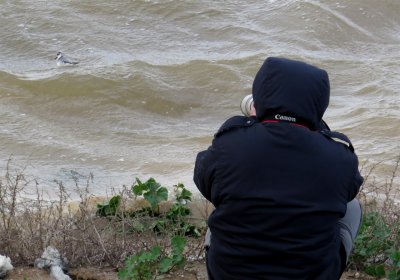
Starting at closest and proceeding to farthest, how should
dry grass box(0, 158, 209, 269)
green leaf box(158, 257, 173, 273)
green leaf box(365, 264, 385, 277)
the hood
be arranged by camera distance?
the hood, green leaf box(158, 257, 173, 273), green leaf box(365, 264, 385, 277), dry grass box(0, 158, 209, 269)

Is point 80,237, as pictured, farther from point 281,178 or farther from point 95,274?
point 281,178

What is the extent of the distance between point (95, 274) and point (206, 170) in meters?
1.37

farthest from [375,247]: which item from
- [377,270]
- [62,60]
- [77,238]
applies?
[62,60]

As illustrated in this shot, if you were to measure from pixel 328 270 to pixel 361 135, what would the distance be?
5.94m

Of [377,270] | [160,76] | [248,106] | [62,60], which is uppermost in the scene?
[248,106]

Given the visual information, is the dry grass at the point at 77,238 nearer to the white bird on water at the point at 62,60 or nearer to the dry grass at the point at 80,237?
the dry grass at the point at 80,237

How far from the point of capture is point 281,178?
301 cm

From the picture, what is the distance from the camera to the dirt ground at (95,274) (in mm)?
4176

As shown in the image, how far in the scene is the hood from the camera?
2992 millimetres

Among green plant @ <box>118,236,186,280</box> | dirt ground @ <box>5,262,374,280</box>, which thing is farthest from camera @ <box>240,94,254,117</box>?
dirt ground @ <box>5,262,374,280</box>

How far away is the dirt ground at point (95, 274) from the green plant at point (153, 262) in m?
0.08

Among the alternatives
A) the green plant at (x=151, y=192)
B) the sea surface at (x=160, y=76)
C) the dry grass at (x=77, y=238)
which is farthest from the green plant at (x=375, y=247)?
the sea surface at (x=160, y=76)

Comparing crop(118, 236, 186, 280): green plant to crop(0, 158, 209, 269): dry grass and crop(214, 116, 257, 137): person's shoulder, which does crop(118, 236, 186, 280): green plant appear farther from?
crop(214, 116, 257, 137): person's shoulder

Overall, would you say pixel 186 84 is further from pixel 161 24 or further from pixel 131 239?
pixel 131 239
